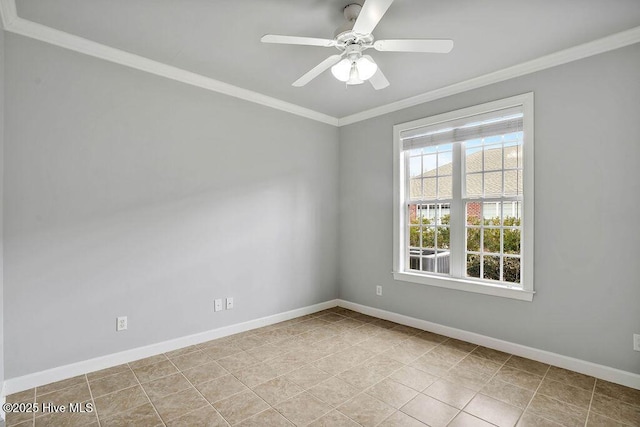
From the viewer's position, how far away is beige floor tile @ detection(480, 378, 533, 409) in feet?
7.50

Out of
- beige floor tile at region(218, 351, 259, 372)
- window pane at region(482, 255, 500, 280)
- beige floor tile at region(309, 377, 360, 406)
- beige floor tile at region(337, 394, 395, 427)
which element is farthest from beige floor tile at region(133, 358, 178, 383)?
window pane at region(482, 255, 500, 280)

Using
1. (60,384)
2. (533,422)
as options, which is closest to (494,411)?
(533,422)

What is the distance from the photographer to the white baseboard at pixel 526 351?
2.52 m

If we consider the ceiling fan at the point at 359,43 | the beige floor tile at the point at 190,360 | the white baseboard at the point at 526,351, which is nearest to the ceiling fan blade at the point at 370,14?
the ceiling fan at the point at 359,43

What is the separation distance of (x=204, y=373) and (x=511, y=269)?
2950 millimetres

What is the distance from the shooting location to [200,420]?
2.05 m

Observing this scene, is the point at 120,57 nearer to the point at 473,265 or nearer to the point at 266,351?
the point at 266,351

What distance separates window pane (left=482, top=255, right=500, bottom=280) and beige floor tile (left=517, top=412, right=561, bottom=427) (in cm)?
138

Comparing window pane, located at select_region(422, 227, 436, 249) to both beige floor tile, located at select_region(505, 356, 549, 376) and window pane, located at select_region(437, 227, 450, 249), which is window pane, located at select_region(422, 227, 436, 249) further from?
beige floor tile, located at select_region(505, 356, 549, 376)

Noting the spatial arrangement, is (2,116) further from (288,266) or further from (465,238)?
(465,238)

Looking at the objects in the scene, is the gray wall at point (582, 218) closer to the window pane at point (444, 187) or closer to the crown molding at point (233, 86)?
the crown molding at point (233, 86)

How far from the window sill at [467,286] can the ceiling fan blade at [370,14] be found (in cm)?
258

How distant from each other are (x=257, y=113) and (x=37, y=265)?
247 cm

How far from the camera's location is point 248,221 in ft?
12.1
